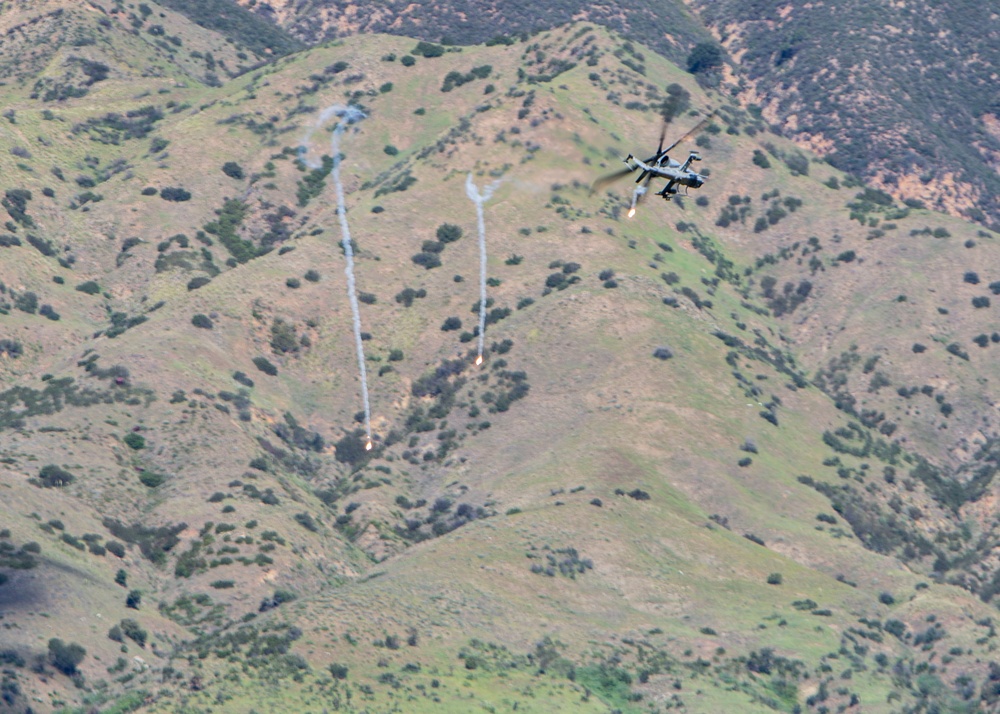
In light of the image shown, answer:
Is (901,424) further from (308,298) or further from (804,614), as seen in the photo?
(308,298)

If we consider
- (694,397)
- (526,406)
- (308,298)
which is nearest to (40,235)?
(308,298)

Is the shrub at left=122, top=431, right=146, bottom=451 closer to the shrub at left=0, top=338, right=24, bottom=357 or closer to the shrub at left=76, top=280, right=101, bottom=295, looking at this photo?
the shrub at left=0, top=338, right=24, bottom=357

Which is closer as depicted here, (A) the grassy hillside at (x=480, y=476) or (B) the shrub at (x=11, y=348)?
(A) the grassy hillside at (x=480, y=476)

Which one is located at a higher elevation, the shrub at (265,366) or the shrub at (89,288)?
the shrub at (265,366)

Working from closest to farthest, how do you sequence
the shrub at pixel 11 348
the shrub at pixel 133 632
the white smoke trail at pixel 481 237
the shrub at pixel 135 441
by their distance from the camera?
the shrub at pixel 133 632
the shrub at pixel 135 441
the shrub at pixel 11 348
the white smoke trail at pixel 481 237

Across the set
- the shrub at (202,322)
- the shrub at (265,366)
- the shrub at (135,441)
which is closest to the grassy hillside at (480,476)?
the shrub at (135,441)

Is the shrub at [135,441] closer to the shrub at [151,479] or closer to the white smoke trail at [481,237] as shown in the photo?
the shrub at [151,479]

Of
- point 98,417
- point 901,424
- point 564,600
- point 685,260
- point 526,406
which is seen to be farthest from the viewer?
point 685,260
